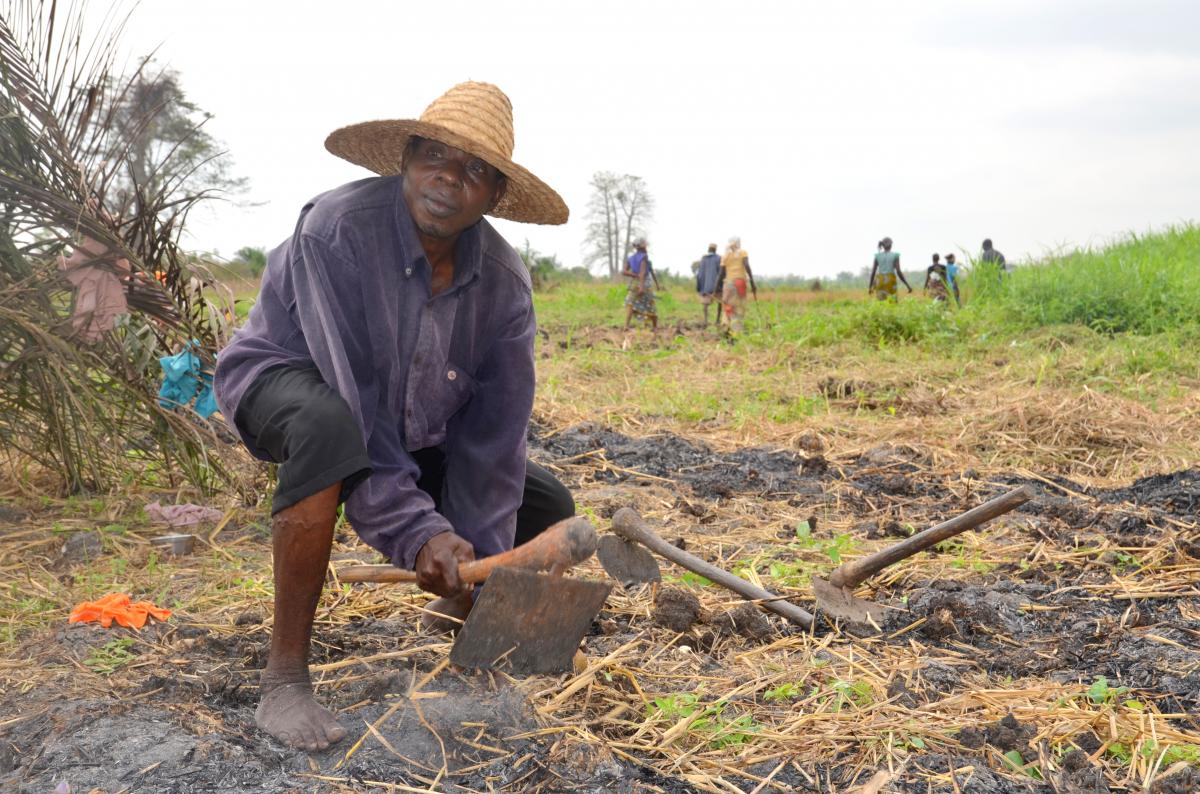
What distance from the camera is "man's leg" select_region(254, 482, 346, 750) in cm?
231

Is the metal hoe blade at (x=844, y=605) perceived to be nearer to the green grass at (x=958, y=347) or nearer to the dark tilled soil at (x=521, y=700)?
the dark tilled soil at (x=521, y=700)

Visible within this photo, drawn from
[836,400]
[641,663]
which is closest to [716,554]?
[641,663]

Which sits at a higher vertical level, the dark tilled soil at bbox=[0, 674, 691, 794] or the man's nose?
the man's nose

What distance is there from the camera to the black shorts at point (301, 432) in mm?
2273

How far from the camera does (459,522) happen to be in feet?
9.16

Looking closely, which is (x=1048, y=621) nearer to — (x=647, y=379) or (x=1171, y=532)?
(x=1171, y=532)

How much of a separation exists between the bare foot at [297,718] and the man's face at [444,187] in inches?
45.0

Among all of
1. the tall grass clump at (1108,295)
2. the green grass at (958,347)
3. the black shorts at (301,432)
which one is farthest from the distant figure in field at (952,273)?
the black shorts at (301,432)

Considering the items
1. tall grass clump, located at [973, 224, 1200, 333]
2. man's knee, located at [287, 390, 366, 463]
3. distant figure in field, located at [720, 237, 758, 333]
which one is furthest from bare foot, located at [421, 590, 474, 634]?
distant figure in field, located at [720, 237, 758, 333]

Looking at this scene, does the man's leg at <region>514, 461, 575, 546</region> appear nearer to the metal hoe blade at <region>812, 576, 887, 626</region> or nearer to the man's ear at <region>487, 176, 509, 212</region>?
the man's ear at <region>487, 176, 509, 212</region>

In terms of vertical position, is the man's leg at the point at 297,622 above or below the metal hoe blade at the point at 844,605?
above

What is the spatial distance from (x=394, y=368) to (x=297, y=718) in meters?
0.85

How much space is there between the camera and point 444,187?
2557 mm

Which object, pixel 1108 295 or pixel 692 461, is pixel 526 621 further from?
pixel 1108 295
